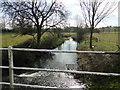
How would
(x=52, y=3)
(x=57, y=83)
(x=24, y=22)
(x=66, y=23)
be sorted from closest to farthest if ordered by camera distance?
(x=57, y=83), (x=24, y=22), (x=52, y=3), (x=66, y=23)

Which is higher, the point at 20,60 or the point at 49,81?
the point at 20,60

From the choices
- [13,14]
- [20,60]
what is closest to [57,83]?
[20,60]

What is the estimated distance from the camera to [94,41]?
333 inches

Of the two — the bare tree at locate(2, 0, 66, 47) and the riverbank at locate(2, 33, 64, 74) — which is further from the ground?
the bare tree at locate(2, 0, 66, 47)

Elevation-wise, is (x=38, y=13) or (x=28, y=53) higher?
(x=38, y=13)

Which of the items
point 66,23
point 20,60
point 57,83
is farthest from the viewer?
point 66,23

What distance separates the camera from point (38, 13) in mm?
8648

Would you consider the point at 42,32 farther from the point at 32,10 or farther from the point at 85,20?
the point at 85,20

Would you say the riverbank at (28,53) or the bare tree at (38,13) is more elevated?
the bare tree at (38,13)

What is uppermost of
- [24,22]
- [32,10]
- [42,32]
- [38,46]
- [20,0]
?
[20,0]

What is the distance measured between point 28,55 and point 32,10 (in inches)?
151

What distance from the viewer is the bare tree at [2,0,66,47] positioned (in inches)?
307

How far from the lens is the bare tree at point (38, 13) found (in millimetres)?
7805

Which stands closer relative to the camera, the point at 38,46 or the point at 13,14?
the point at 13,14
